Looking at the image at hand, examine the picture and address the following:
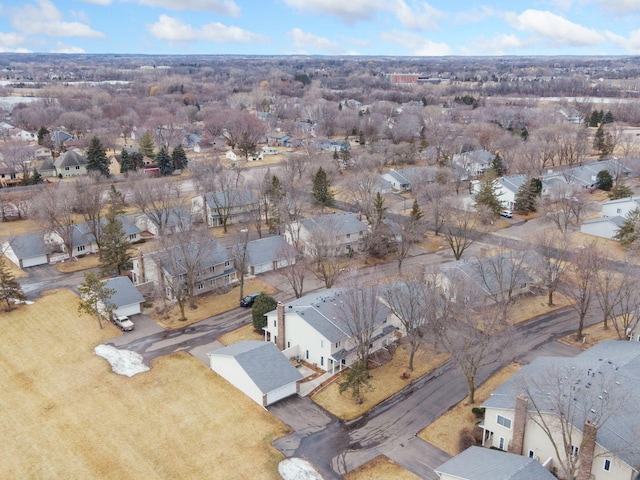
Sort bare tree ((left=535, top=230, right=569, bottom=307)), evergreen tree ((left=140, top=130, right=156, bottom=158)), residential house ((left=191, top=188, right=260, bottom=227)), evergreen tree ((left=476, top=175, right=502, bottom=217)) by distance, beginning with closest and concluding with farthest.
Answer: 1. bare tree ((left=535, top=230, right=569, bottom=307))
2. residential house ((left=191, top=188, right=260, bottom=227))
3. evergreen tree ((left=476, top=175, right=502, bottom=217))
4. evergreen tree ((left=140, top=130, right=156, bottom=158))

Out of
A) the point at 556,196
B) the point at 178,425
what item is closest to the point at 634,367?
the point at 178,425

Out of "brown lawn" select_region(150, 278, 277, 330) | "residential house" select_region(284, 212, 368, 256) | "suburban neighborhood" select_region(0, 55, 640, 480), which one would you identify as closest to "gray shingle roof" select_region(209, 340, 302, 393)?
"suburban neighborhood" select_region(0, 55, 640, 480)

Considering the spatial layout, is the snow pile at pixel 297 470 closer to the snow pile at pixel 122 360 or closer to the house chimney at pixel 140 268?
the snow pile at pixel 122 360

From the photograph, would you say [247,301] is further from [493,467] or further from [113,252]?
[493,467]

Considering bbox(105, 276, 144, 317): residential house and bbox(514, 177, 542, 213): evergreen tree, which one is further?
bbox(514, 177, 542, 213): evergreen tree

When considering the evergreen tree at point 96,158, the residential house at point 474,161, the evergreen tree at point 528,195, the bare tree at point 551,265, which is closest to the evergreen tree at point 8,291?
the bare tree at point 551,265

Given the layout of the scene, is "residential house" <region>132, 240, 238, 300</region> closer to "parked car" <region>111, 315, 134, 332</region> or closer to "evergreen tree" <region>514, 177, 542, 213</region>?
"parked car" <region>111, 315, 134, 332</region>
